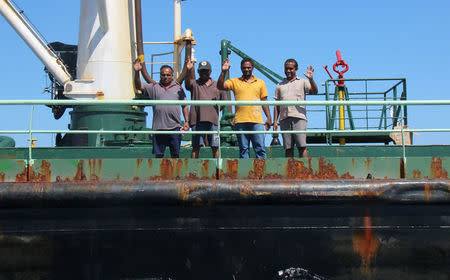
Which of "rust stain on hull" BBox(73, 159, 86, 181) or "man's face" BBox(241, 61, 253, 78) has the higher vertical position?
"man's face" BBox(241, 61, 253, 78)

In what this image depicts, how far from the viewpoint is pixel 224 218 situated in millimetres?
4945

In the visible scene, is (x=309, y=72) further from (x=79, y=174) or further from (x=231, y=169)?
(x=79, y=174)

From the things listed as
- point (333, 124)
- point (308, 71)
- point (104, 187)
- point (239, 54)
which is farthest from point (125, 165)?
point (239, 54)

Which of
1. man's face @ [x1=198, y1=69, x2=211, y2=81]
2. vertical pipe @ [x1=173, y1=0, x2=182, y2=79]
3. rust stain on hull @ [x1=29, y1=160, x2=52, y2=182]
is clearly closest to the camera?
rust stain on hull @ [x1=29, y1=160, x2=52, y2=182]

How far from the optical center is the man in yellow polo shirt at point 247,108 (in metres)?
5.98

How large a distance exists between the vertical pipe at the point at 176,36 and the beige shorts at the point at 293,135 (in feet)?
18.7

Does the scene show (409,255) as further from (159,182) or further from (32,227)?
(32,227)

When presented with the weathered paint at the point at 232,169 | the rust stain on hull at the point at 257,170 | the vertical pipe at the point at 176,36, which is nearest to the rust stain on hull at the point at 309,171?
the weathered paint at the point at 232,169

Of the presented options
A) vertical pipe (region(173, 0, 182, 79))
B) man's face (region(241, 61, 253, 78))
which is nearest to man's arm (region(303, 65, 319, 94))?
man's face (region(241, 61, 253, 78))

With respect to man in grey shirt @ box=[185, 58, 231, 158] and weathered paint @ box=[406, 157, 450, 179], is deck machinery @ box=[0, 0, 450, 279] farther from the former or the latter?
man in grey shirt @ box=[185, 58, 231, 158]

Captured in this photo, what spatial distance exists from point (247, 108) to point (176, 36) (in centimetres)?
610

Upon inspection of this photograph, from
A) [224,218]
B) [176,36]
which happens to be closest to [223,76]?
[224,218]

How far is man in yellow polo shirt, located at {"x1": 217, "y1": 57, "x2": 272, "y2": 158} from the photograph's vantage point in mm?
5980

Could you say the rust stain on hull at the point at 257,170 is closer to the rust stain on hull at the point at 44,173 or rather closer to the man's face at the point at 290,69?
the man's face at the point at 290,69
